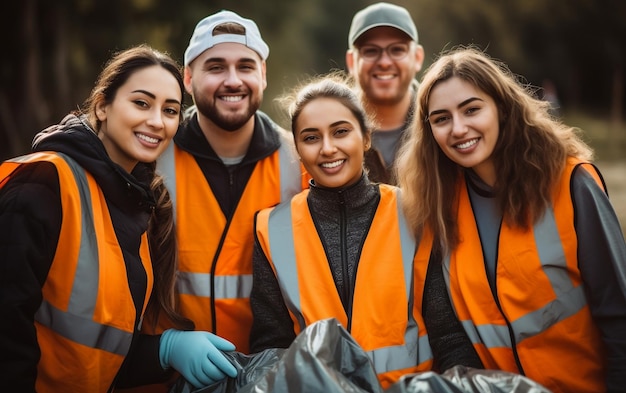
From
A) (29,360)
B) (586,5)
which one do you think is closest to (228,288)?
(29,360)

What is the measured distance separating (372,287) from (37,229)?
1.38m

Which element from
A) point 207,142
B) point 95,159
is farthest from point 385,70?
point 95,159

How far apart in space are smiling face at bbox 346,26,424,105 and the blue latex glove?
2.16 metres

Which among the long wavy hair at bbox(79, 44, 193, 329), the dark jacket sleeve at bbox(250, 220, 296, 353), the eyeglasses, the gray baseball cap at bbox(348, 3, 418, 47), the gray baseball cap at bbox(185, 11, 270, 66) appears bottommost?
the dark jacket sleeve at bbox(250, 220, 296, 353)

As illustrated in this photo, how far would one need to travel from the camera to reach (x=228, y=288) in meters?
3.17

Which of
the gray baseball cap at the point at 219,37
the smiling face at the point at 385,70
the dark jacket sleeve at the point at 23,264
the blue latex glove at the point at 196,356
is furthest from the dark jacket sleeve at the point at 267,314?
the smiling face at the point at 385,70

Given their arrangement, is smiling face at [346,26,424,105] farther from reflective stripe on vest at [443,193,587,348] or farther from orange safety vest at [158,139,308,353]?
reflective stripe on vest at [443,193,587,348]

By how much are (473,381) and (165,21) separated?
505 inches

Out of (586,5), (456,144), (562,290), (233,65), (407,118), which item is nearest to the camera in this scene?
(562,290)

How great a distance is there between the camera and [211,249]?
3211 millimetres

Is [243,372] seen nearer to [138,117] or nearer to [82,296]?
[82,296]

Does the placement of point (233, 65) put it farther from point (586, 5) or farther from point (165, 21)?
point (586, 5)

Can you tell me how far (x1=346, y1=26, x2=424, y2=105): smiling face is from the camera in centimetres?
423

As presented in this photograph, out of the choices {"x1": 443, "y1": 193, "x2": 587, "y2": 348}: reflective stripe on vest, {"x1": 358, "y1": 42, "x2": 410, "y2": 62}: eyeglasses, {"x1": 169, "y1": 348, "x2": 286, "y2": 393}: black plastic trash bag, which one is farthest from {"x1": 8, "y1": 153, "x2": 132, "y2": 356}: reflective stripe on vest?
{"x1": 358, "y1": 42, "x2": 410, "y2": 62}: eyeglasses
